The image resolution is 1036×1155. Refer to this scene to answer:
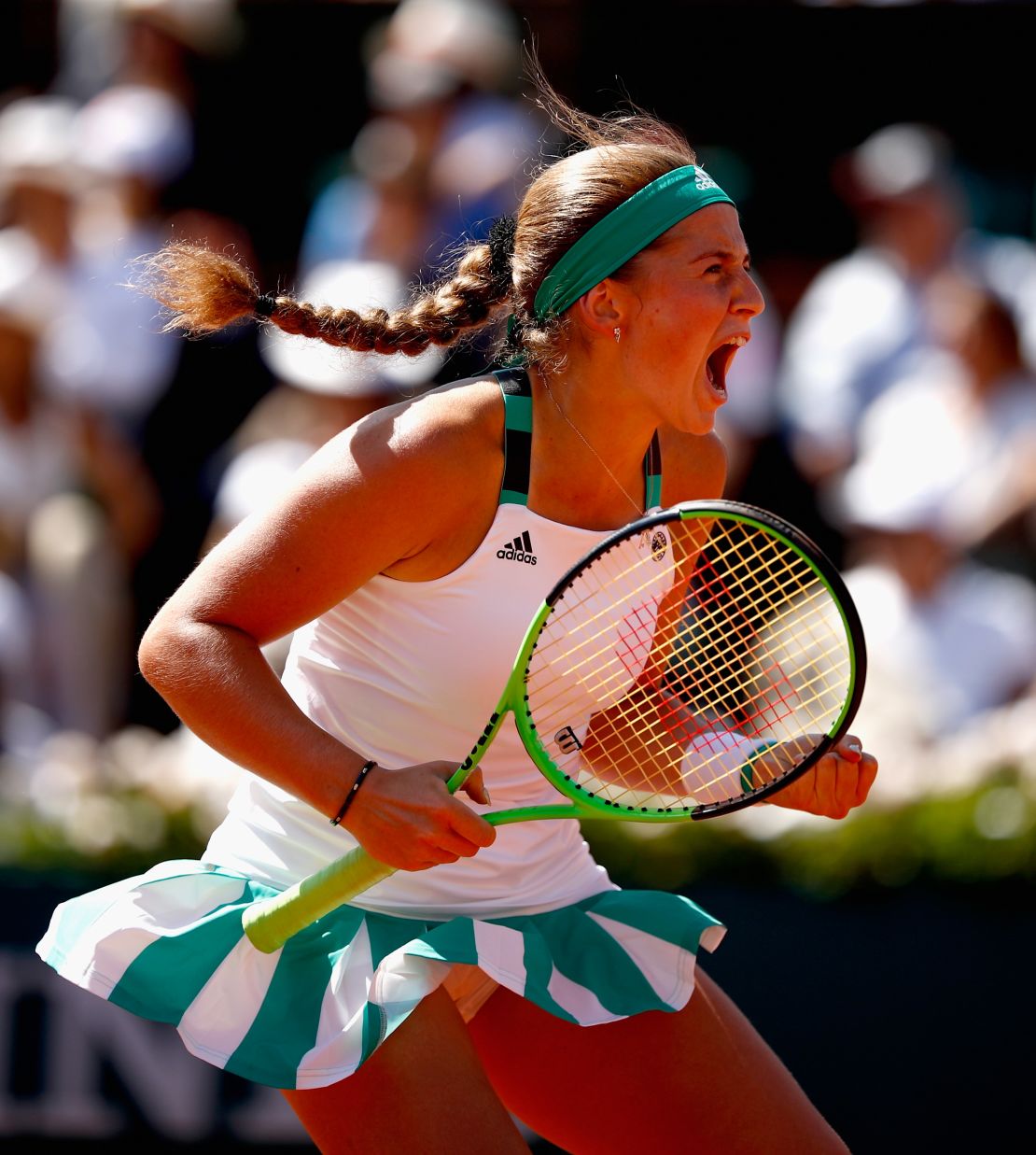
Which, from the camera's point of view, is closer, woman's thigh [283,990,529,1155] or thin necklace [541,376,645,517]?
woman's thigh [283,990,529,1155]

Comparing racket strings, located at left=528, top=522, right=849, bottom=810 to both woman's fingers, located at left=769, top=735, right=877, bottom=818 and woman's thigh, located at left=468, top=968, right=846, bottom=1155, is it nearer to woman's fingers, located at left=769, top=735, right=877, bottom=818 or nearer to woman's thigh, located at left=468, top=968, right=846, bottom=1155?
woman's fingers, located at left=769, top=735, right=877, bottom=818

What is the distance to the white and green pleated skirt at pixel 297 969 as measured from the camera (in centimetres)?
232

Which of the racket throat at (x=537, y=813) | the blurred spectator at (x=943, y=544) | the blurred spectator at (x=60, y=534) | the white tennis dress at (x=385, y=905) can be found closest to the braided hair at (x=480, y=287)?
the white tennis dress at (x=385, y=905)

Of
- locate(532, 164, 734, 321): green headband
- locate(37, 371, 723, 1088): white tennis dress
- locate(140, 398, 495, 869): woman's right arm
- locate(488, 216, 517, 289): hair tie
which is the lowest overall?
locate(37, 371, 723, 1088): white tennis dress

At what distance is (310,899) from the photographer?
2281 millimetres

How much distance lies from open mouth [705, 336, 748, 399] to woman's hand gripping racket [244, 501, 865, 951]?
0.66 ft

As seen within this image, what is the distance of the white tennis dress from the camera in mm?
2354

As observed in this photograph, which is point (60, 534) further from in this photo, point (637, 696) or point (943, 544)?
point (637, 696)

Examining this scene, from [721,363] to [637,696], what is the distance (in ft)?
1.91

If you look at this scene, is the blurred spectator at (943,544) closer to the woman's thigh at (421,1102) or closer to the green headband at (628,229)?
the green headband at (628,229)

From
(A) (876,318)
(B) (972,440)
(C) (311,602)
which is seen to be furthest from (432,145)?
(C) (311,602)

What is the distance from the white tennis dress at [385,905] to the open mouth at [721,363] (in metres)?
0.27

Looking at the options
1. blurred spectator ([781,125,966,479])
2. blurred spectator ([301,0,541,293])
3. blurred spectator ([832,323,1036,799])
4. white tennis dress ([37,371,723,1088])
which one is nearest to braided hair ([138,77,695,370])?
white tennis dress ([37,371,723,1088])

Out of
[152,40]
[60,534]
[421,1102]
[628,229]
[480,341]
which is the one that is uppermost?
[628,229]
